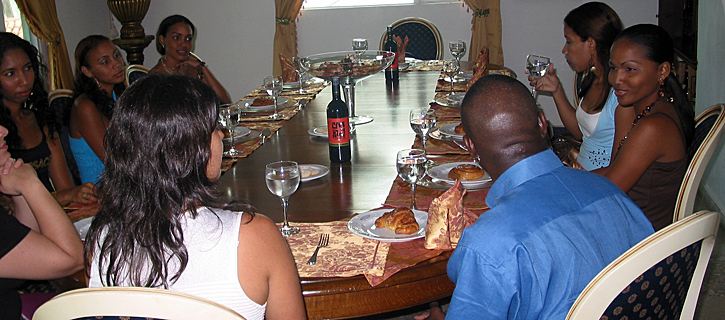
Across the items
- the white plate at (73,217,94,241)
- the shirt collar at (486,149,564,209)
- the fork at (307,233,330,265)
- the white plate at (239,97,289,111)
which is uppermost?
the shirt collar at (486,149,564,209)

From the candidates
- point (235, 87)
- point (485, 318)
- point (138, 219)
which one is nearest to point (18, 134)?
point (138, 219)

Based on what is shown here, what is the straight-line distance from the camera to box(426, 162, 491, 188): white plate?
1732mm

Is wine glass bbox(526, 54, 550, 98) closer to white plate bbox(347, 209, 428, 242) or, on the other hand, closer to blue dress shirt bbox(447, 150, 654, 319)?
white plate bbox(347, 209, 428, 242)

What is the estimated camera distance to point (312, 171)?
6.33ft

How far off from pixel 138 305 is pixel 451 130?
167 centimetres

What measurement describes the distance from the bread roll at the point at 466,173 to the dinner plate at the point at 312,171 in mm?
385

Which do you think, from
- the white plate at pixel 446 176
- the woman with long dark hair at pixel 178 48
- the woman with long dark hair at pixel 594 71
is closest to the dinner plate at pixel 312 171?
the white plate at pixel 446 176

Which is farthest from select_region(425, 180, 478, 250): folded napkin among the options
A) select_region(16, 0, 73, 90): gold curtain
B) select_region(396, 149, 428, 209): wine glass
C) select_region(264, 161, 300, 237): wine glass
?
select_region(16, 0, 73, 90): gold curtain

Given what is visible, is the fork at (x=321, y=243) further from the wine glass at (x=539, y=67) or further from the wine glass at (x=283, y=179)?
the wine glass at (x=539, y=67)

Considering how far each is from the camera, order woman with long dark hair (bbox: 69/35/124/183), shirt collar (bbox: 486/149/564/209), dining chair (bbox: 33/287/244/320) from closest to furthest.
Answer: dining chair (bbox: 33/287/244/320), shirt collar (bbox: 486/149/564/209), woman with long dark hair (bbox: 69/35/124/183)

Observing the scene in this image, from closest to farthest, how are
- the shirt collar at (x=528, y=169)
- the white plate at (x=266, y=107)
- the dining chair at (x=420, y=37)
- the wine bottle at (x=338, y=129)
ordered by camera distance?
the shirt collar at (x=528, y=169), the wine bottle at (x=338, y=129), the white plate at (x=266, y=107), the dining chair at (x=420, y=37)

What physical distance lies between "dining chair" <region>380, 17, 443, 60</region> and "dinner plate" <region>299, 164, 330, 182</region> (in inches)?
103

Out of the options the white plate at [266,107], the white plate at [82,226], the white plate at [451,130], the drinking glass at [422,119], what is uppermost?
the drinking glass at [422,119]

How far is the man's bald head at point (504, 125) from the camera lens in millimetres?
1069
